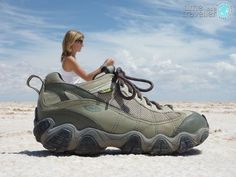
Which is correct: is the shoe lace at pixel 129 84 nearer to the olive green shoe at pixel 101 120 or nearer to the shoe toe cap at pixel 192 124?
the olive green shoe at pixel 101 120

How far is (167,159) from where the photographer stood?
5152 millimetres

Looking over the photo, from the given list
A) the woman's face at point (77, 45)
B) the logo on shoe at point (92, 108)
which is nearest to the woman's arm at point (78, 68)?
the woman's face at point (77, 45)

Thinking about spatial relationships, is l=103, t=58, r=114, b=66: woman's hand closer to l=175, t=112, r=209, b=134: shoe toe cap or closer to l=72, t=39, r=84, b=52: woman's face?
l=72, t=39, r=84, b=52: woman's face

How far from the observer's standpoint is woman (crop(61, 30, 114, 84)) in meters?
5.55

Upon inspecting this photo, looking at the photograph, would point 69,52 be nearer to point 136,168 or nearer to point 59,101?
point 59,101

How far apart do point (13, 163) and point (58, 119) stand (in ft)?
2.52

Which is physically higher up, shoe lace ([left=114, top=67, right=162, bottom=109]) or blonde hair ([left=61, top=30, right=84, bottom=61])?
blonde hair ([left=61, top=30, right=84, bottom=61])

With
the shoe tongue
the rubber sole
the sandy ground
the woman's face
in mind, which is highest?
the woman's face

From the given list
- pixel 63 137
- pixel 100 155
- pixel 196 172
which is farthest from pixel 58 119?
pixel 196 172

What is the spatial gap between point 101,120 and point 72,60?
0.79m

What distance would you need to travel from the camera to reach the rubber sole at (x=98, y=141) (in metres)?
5.09

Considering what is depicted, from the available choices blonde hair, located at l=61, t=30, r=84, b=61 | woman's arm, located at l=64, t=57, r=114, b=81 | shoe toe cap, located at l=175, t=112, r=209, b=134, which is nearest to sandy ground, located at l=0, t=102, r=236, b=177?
shoe toe cap, located at l=175, t=112, r=209, b=134

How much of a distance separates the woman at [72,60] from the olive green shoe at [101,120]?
27cm

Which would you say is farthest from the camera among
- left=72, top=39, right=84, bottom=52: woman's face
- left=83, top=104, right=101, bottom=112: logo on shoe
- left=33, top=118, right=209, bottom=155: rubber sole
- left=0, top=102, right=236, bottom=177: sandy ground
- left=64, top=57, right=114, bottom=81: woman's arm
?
left=72, top=39, right=84, bottom=52: woman's face
